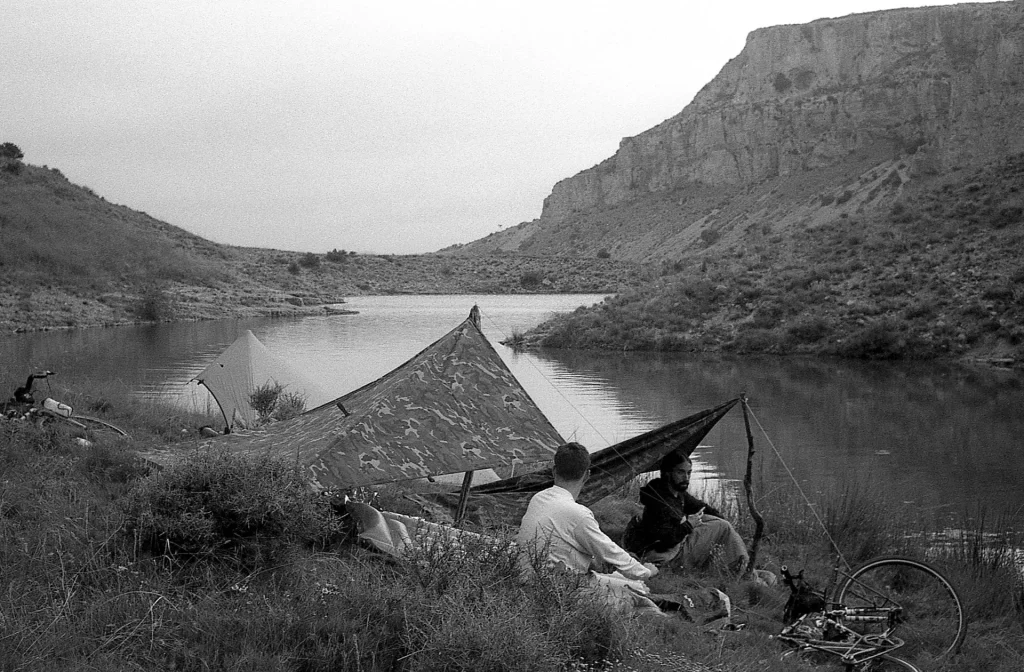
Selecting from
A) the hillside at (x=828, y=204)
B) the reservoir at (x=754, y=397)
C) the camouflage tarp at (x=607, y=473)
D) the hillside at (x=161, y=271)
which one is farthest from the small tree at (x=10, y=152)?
the camouflage tarp at (x=607, y=473)

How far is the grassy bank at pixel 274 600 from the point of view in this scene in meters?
4.15

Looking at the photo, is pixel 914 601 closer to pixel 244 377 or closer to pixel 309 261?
pixel 244 377

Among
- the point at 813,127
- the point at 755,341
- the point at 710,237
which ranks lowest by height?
the point at 755,341

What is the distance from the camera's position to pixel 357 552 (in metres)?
5.99

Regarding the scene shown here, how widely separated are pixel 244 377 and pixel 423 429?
844 centimetres

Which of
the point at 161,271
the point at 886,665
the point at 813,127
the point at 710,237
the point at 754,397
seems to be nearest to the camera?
the point at 886,665

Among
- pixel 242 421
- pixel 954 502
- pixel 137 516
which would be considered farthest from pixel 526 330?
pixel 137 516

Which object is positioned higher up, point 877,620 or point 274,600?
point 274,600

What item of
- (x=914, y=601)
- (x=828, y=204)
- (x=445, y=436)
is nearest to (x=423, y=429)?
(x=445, y=436)

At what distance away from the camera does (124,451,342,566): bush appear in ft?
17.1

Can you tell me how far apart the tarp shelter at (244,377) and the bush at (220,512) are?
9.31 metres

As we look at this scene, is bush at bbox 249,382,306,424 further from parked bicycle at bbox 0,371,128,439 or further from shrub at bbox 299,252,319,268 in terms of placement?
shrub at bbox 299,252,319,268

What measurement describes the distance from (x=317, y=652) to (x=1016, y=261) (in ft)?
97.9

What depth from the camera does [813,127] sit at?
112 meters
